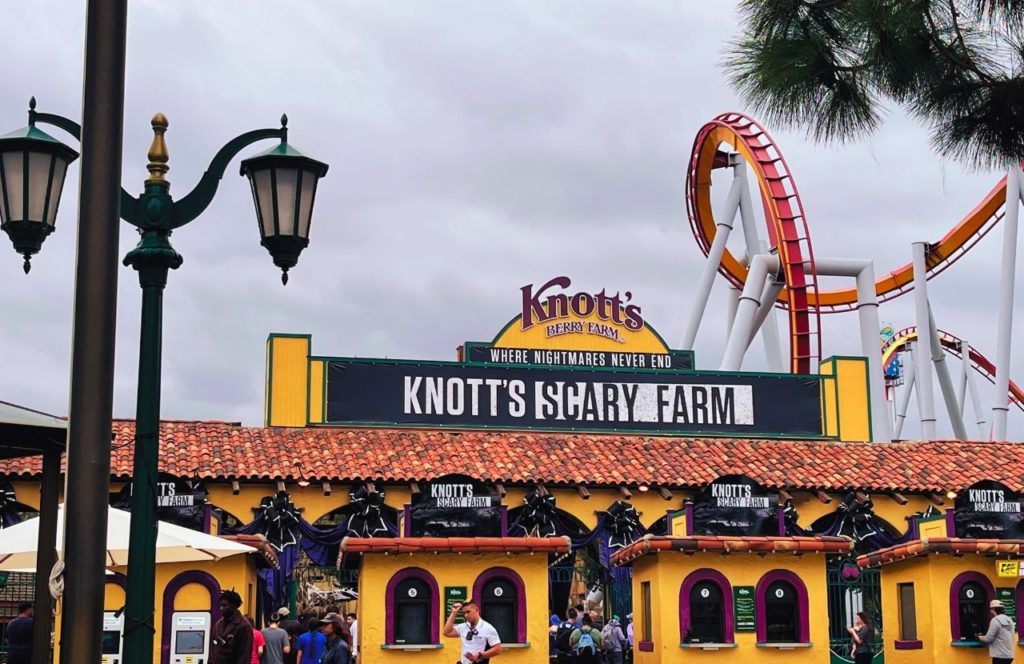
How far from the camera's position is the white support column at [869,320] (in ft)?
114

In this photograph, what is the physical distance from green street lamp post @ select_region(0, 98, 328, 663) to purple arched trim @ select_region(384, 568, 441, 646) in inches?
441

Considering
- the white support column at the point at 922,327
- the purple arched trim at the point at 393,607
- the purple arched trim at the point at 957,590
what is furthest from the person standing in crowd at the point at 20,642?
the white support column at the point at 922,327

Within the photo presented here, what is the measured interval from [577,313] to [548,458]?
5954 mm

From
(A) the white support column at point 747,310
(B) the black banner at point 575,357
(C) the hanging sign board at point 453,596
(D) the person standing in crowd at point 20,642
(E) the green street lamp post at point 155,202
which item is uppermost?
(A) the white support column at point 747,310

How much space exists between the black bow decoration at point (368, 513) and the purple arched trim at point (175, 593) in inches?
309

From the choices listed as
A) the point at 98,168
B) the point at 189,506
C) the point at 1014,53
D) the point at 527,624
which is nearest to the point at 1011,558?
the point at 527,624

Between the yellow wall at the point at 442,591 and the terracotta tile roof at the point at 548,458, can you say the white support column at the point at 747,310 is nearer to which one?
the terracotta tile roof at the point at 548,458

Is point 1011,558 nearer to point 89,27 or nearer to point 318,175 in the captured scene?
point 318,175

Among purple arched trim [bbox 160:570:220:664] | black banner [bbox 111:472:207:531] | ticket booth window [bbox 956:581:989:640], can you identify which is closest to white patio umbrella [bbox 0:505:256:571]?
purple arched trim [bbox 160:570:220:664]

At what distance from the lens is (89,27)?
6320 mm

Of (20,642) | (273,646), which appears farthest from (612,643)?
(20,642)

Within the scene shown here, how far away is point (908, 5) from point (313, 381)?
907 inches

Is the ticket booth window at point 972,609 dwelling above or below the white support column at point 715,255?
below

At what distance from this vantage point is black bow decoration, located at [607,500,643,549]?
2798 centimetres
